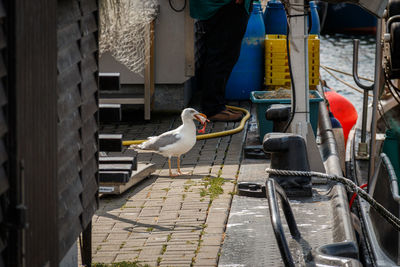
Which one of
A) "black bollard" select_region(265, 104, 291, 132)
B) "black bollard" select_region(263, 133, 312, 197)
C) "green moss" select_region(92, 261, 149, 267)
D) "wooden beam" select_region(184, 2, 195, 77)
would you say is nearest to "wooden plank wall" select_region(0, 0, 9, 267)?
"green moss" select_region(92, 261, 149, 267)

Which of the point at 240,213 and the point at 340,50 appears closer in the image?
the point at 240,213

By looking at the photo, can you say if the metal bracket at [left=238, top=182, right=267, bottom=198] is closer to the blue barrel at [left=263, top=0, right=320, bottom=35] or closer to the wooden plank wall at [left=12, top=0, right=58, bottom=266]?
the wooden plank wall at [left=12, top=0, right=58, bottom=266]

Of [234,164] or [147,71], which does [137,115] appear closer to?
[147,71]

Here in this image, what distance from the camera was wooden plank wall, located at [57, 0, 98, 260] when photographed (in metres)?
3.42

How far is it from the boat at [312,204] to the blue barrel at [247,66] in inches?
62.5

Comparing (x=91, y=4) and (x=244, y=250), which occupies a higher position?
(x=91, y=4)

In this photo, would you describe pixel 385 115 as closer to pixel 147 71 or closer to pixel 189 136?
pixel 147 71

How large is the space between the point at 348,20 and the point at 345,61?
1597 cm

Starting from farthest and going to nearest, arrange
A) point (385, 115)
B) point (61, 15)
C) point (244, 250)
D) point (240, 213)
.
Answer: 1. point (385, 115)
2. point (240, 213)
3. point (244, 250)
4. point (61, 15)

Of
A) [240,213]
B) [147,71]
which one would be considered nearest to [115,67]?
[147,71]

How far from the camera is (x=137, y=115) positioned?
9.64 meters

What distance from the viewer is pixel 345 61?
24.0 meters

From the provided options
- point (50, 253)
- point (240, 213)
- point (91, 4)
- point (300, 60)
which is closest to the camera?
point (50, 253)

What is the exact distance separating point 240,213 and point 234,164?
5.52ft
